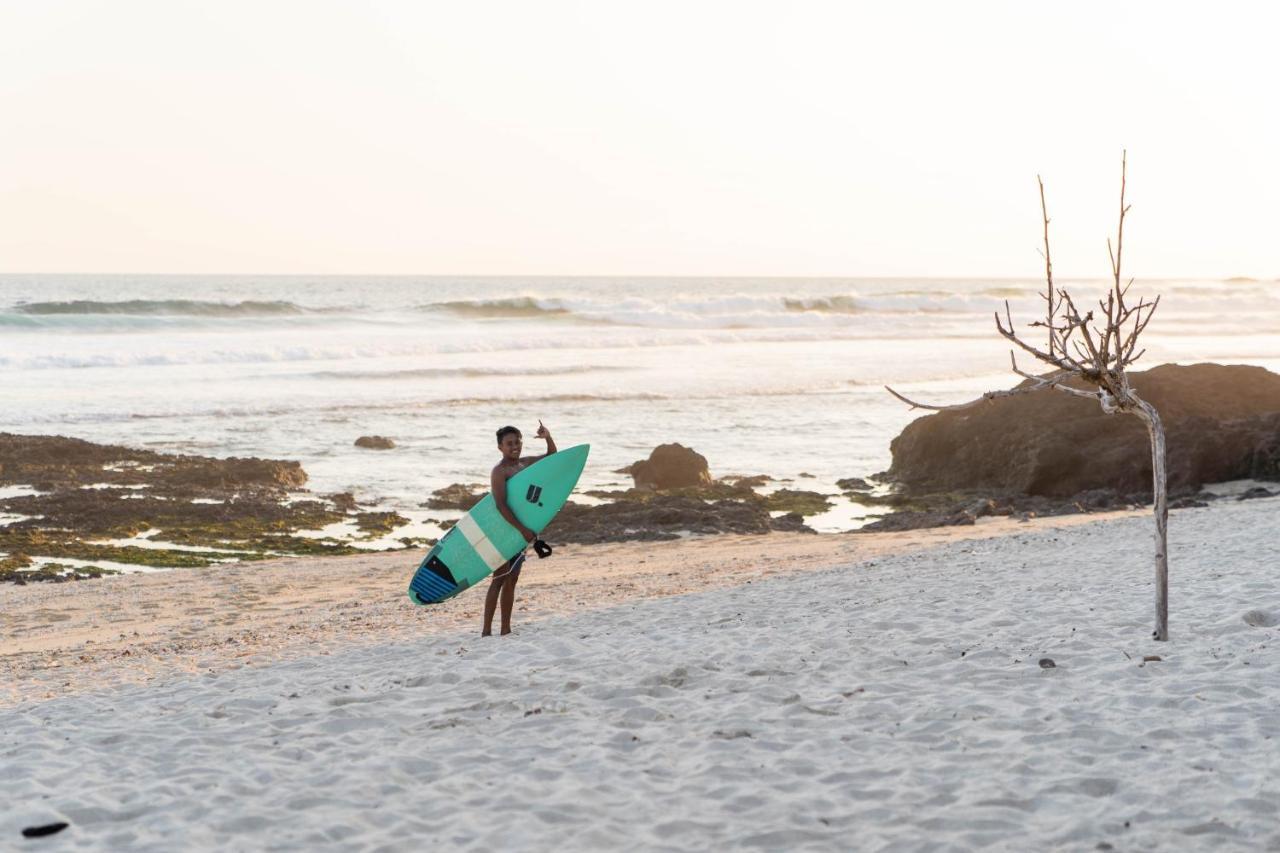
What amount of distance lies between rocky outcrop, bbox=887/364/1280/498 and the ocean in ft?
5.15

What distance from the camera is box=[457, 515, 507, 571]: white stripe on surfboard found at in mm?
9297

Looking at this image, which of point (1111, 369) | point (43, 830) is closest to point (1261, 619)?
point (1111, 369)

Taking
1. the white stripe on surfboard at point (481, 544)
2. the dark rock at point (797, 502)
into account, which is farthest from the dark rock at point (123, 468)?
the white stripe on surfboard at point (481, 544)

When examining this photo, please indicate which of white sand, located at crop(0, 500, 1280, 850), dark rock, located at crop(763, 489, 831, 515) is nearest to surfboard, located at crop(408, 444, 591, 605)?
white sand, located at crop(0, 500, 1280, 850)

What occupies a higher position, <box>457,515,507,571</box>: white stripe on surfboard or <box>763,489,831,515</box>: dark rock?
<box>457,515,507,571</box>: white stripe on surfboard

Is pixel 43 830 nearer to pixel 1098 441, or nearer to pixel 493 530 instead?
pixel 493 530

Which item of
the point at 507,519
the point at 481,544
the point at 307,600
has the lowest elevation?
the point at 307,600

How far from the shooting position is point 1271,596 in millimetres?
8305

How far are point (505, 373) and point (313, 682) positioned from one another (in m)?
28.3

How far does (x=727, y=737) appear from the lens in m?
6.25

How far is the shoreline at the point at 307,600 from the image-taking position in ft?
29.8

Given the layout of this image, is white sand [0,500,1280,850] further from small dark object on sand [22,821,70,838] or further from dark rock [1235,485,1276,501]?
dark rock [1235,485,1276,501]

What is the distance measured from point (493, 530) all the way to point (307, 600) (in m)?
3.17

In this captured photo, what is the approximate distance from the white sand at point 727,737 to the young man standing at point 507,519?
0.26 meters
